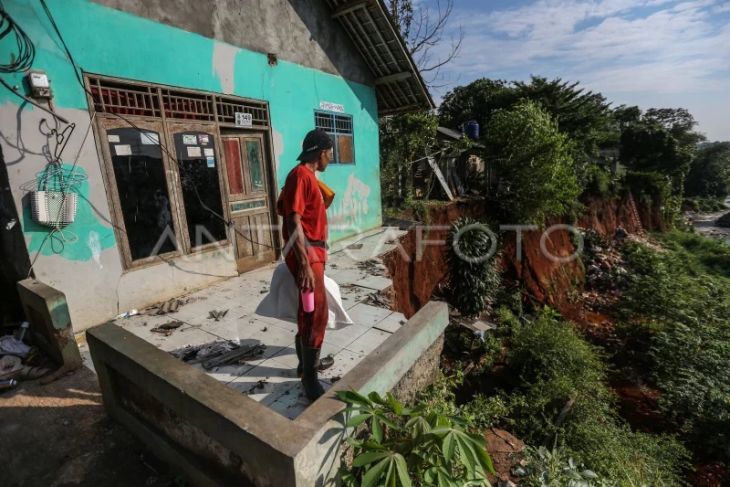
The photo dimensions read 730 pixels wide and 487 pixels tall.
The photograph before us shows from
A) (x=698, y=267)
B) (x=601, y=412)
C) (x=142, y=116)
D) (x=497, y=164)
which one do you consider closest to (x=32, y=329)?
(x=142, y=116)

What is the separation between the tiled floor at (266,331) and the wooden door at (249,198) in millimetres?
387

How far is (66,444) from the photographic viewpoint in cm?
254

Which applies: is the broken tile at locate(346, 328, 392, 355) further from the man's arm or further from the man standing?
the man's arm

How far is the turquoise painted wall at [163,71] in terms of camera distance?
11.2 feet

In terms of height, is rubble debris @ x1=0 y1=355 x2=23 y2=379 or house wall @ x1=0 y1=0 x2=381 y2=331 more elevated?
house wall @ x1=0 y1=0 x2=381 y2=331

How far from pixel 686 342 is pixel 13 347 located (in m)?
11.0

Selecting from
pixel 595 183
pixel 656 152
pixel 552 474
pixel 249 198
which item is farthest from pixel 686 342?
pixel 656 152

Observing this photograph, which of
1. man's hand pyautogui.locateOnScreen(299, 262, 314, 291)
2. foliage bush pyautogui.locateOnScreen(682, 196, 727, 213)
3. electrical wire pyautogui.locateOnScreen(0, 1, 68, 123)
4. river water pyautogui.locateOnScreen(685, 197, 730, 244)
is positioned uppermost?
electrical wire pyautogui.locateOnScreen(0, 1, 68, 123)

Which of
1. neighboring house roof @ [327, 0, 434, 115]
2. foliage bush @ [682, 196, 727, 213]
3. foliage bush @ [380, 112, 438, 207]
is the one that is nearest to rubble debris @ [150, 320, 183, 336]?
neighboring house roof @ [327, 0, 434, 115]

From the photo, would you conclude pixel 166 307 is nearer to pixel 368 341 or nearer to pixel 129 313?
pixel 129 313

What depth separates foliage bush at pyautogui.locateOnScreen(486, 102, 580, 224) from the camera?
391 inches

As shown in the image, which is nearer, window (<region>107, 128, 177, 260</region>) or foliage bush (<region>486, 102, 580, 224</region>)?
window (<region>107, 128, 177, 260</region>)

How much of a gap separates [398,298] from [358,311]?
2736mm

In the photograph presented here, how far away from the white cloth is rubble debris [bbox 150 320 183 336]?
5.40 ft
